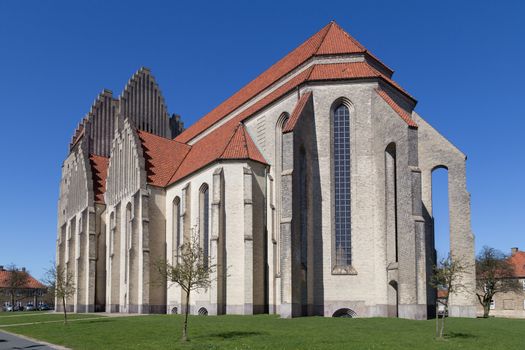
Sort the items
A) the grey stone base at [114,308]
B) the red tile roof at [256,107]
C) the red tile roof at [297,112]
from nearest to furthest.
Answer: the red tile roof at [297,112] → the red tile roof at [256,107] → the grey stone base at [114,308]

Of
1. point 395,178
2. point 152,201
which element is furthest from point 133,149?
point 395,178

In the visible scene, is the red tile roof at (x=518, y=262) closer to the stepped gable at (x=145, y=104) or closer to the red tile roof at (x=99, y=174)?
the stepped gable at (x=145, y=104)

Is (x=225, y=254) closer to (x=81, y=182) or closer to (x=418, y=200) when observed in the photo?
(x=418, y=200)

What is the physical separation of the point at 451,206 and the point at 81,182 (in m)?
36.0

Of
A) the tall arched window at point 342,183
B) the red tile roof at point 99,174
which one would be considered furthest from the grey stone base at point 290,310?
the red tile roof at point 99,174

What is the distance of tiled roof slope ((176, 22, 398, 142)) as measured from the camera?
38.1 m

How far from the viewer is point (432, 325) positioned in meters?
25.8

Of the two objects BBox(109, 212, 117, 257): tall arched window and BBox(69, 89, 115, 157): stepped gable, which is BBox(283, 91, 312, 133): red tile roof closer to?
BBox(109, 212, 117, 257): tall arched window

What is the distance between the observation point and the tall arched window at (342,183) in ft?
109

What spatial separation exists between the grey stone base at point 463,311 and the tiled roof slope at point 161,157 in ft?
80.3

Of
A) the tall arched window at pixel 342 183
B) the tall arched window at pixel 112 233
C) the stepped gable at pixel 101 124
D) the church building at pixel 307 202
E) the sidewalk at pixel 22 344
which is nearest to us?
the sidewalk at pixel 22 344

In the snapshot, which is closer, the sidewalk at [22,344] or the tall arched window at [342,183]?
the sidewalk at [22,344]

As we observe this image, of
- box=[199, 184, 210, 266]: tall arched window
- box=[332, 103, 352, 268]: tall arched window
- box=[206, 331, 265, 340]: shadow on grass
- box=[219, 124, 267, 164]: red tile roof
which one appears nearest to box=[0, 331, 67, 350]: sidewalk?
box=[206, 331, 265, 340]: shadow on grass

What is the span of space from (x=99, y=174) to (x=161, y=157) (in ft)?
32.9
